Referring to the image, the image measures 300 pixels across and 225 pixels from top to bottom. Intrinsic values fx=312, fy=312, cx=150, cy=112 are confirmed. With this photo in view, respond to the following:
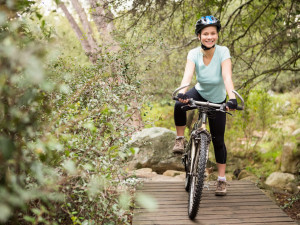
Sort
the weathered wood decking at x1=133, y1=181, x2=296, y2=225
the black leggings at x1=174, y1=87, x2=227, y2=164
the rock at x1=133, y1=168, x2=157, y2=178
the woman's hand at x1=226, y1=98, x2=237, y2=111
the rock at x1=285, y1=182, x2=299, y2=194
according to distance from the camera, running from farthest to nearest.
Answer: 1. the rock at x1=285, y1=182, x2=299, y2=194
2. the rock at x1=133, y1=168, x2=157, y2=178
3. the black leggings at x1=174, y1=87, x2=227, y2=164
4. the weathered wood decking at x1=133, y1=181, x2=296, y2=225
5. the woman's hand at x1=226, y1=98, x2=237, y2=111

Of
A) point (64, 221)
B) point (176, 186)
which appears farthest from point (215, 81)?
point (64, 221)

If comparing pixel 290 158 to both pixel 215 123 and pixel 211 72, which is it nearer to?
pixel 215 123

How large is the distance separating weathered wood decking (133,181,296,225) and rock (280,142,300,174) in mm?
5004

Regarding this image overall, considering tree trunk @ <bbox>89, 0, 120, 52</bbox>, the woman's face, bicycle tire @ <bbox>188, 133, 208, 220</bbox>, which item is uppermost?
tree trunk @ <bbox>89, 0, 120, 52</bbox>

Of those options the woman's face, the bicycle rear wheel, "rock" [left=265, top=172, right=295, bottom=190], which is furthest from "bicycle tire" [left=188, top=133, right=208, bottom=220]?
"rock" [left=265, top=172, right=295, bottom=190]

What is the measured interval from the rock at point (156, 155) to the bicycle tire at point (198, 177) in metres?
4.04

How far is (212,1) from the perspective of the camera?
583 cm

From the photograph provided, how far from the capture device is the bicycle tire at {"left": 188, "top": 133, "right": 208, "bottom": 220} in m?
3.35

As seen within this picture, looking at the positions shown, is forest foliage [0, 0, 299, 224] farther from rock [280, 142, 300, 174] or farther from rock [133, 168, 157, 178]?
rock [280, 142, 300, 174]

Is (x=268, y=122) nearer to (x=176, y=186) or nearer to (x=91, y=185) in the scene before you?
(x=176, y=186)

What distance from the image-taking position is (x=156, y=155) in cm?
776

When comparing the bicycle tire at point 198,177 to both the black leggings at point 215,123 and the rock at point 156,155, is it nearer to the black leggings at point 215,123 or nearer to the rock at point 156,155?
the black leggings at point 215,123

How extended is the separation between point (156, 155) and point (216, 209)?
3.97m

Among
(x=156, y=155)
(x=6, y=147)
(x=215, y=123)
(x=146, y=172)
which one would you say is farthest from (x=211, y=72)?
(x=156, y=155)
